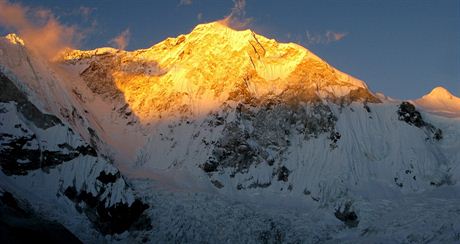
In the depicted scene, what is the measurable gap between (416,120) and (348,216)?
19995 mm

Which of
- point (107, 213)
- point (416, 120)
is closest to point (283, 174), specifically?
point (416, 120)

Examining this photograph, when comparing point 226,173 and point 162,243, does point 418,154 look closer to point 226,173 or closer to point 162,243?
point 226,173

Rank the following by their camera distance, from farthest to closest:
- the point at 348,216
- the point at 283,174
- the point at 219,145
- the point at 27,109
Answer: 1. the point at 219,145
2. the point at 283,174
3. the point at 27,109
4. the point at 348,216

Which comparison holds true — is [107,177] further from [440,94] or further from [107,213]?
[440,94]

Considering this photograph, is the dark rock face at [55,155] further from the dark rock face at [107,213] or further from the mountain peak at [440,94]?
the mountain peak at [440,94]

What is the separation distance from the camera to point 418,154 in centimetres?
8181

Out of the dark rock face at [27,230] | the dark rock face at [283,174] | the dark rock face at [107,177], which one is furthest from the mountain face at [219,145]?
the dark rock face at [27,230]

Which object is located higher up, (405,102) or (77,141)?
(405,102)

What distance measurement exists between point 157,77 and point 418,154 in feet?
125

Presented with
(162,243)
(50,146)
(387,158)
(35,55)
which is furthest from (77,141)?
(387,158)

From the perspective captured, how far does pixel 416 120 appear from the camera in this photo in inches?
3401

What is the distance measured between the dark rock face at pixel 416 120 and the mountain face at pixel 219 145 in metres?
0.23

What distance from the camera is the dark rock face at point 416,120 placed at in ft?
280

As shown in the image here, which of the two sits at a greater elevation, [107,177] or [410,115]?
[410,115]
